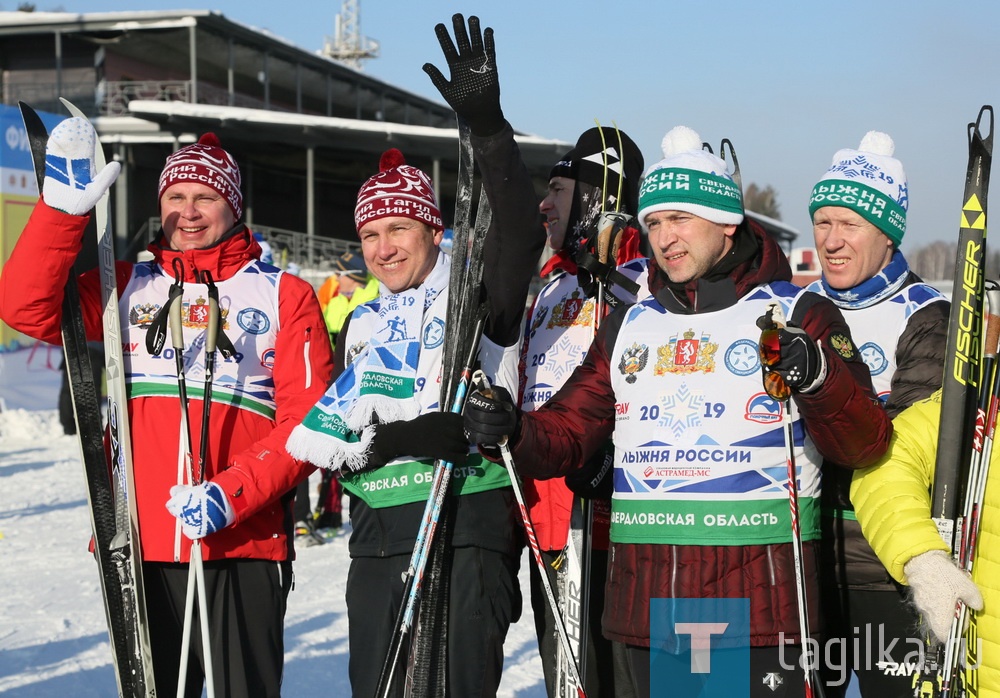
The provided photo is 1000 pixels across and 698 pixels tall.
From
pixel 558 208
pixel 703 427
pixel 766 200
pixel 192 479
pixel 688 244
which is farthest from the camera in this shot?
pixel 766 200

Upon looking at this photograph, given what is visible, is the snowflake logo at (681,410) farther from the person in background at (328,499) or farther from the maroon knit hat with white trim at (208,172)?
the person in background at (328,499)

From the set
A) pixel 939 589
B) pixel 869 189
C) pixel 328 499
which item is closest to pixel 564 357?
pixel 869 189

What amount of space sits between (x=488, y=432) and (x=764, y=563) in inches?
29.6

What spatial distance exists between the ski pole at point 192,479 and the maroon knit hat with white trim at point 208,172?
0.43 metres

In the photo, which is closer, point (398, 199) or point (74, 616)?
point (398, 199)

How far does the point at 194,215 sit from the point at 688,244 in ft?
5.03

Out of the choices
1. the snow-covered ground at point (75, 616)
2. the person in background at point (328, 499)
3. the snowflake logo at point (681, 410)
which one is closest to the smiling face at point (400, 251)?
the snowflake logo at point (681, 410)

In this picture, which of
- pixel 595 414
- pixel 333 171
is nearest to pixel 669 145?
pixel 595 414

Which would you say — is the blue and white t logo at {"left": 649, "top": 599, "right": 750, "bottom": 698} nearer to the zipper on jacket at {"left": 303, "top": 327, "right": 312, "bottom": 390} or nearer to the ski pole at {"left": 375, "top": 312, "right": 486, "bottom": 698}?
the ski pole at {"left": 375, "top": 312, "right": 486, "bottom": 698}

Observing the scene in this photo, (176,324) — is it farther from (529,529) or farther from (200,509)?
(529,529)

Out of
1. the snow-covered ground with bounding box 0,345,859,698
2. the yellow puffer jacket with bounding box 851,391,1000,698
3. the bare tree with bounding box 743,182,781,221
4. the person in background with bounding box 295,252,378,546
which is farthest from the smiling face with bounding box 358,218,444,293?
the bare tree with bounding box 743,182,781,221

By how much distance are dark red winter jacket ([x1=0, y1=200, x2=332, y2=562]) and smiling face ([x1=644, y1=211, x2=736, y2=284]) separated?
113cm

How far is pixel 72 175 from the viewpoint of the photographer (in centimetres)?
301

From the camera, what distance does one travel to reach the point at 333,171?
102 ft
